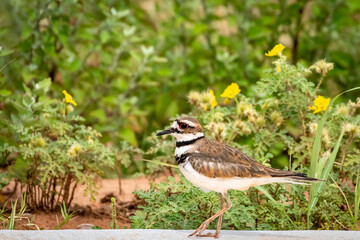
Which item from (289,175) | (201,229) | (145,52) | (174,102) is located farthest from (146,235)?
(174,102)

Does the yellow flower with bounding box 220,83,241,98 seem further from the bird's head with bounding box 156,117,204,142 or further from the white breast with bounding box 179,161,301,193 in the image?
the white breast with bounding box 179,161,301,193

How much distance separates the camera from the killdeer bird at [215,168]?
3850 mm

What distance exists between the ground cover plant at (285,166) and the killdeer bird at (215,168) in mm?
224

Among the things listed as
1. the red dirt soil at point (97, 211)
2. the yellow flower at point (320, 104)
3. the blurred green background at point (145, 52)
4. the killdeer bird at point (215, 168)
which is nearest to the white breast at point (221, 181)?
the killdeer bird at point (215, 168)

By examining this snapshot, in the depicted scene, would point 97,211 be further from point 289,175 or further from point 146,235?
point 289,175

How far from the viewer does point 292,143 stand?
484 centimetres

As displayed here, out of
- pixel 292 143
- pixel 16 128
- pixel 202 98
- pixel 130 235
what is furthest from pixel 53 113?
pixel 292 143

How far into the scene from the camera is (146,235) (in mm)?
3875

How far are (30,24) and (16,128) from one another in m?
2.32

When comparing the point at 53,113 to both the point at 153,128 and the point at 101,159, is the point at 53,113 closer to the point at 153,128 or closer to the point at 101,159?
the point at 101,159

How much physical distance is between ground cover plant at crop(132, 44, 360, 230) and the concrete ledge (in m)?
0.23

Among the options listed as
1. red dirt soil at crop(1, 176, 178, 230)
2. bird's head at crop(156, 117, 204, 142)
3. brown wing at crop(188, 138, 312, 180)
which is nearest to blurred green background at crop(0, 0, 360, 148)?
red dirt soil at crop(1, 176, 178, 230)

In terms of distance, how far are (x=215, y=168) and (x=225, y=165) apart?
8 cm

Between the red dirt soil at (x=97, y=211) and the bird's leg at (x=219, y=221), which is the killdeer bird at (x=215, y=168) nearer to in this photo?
the bird's leg at (x=219, y=221)
